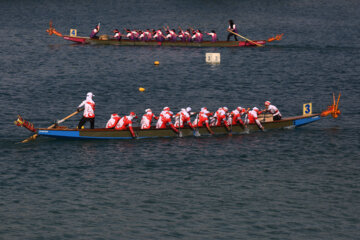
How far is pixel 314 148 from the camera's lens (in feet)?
164

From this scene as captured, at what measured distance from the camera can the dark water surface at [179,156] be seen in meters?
35.5

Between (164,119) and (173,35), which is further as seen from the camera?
(173,35)

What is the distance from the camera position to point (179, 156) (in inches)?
1852

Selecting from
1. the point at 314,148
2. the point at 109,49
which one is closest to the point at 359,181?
the point at 314,148

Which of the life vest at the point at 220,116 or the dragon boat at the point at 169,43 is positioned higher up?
the dragon boat at the point at 169,43

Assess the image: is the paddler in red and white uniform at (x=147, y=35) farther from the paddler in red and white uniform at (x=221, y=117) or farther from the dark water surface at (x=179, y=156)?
the paddler in red and white uniform at (x=221, y=117)

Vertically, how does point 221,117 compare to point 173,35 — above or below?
below

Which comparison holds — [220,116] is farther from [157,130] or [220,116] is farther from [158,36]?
[158,36]

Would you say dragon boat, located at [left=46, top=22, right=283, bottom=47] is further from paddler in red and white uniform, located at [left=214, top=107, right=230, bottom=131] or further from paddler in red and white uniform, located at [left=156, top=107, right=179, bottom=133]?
paddler in red and white uniform, located at [left=156, top=107, right=179, bottom=133]

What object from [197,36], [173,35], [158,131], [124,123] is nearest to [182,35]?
[173,35]

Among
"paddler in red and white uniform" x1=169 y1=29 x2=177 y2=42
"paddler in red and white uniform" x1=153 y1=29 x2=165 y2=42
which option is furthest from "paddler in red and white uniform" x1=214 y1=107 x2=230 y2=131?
"paddler in red and white uniform" x1=153 y1=29 x2=165 y2=42

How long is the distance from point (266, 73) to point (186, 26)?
53596mm

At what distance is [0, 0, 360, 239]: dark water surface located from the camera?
35500 millimetres

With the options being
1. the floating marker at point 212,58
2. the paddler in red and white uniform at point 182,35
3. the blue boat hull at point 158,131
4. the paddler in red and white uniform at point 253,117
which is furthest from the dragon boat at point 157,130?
the paddler in red and white uniform at point 182,35
